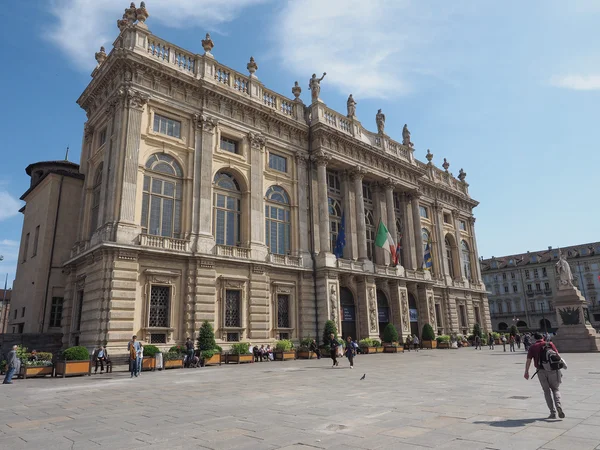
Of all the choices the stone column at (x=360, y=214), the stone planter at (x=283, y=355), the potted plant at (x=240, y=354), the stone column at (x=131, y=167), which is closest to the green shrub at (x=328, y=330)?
the stone planter at (x=283, y=355)

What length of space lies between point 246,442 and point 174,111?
23994 mm

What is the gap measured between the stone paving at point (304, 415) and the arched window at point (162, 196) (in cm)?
1163

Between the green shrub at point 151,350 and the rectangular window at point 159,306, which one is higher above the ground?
the rectangular window at point 159,306

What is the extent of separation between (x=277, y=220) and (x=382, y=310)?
42.6 feet

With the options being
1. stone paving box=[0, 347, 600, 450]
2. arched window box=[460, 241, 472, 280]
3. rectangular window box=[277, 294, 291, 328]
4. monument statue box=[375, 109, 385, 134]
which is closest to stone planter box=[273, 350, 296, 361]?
rectangular window box=[277, 294, 291, 328]

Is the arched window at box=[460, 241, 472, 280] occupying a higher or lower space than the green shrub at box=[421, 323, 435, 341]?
higher

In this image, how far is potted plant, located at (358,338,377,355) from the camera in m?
31.0

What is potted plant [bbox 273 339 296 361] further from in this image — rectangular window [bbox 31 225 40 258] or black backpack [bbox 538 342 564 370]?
black backpack [bbox 538 342 564 370]

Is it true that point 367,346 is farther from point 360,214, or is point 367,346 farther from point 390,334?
point 360,214

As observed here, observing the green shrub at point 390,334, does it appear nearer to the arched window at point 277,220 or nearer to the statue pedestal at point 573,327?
the arched window at point 277,220

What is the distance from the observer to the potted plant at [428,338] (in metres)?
37.4

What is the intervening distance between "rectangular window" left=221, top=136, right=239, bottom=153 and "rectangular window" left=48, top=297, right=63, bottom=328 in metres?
14.4

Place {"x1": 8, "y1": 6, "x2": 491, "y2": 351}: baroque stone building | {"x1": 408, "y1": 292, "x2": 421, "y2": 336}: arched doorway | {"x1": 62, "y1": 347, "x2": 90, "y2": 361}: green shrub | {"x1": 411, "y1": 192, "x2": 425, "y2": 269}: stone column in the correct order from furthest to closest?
{"x1": 411, "y1": 192, "x2": 425, "y2": 269}: stone column
{"x1": 408, "y1": 292, "x2": 421, "y2": 336}: arched doorway
{"x1": 8, "y1": 6, "x2": 491, "y2": 351}: baroque stone building
{"x1": 62, "y1": 347, "x2": 90, "y2": 361}: green shrub

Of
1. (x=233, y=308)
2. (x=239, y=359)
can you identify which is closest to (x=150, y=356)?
(x=239, y=359)
